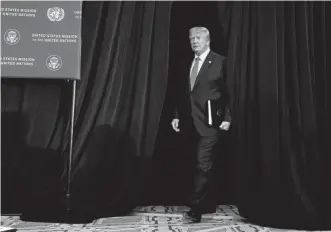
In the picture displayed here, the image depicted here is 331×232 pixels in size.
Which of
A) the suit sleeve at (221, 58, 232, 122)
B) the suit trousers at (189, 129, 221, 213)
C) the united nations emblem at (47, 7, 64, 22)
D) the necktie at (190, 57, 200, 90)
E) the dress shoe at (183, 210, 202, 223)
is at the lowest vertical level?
the dress shoe at (183, 210, 202, 223)

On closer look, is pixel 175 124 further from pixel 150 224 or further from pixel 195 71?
pixel 150 224

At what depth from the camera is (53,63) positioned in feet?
9.59

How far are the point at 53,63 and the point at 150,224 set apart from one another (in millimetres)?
1252

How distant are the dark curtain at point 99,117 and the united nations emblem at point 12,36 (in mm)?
394

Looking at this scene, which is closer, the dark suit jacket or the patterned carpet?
the patterned carpet

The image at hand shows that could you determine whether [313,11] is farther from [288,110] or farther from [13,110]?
[13,110]

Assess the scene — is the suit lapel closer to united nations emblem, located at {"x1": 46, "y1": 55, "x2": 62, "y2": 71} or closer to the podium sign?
the podium sign

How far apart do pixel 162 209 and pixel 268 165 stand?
885 millimetres

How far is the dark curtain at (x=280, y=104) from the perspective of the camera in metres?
3.13

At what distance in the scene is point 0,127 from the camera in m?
3.21

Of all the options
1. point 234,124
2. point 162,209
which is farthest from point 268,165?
point 162,209

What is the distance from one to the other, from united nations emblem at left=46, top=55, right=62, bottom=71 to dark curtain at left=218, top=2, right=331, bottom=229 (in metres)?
1.24

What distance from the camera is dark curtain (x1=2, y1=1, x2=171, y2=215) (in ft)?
10.5

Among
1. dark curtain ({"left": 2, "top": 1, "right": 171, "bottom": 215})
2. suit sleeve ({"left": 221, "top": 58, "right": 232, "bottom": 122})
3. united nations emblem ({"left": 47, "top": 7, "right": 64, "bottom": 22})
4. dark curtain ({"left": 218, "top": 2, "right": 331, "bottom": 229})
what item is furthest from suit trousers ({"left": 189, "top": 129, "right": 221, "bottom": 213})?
united nations emblem ({"left": 47, "top": 7, "right": 64, "bottom": 22})
